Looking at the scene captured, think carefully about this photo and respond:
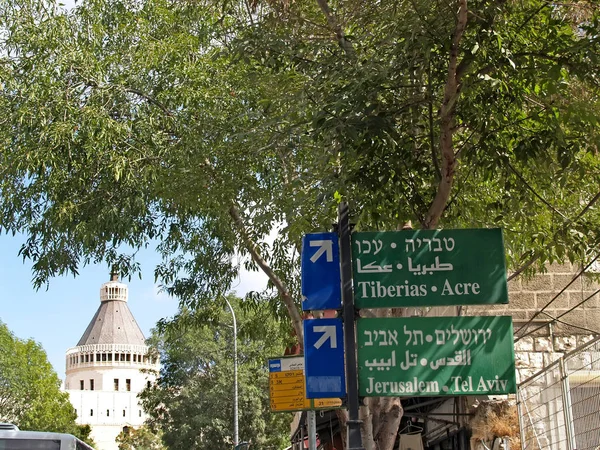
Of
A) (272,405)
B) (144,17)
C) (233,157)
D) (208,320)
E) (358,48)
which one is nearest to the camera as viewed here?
(358,48)

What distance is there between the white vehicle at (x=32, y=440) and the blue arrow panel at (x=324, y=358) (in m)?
6.63

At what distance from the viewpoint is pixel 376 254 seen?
5266 mm

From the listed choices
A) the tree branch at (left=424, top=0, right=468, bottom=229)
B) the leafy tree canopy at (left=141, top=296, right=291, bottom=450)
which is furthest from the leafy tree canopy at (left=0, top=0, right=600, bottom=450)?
the leafy tree canopy at (left=141, top=296, right=291, bottom=450)

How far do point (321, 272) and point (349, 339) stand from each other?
48cm

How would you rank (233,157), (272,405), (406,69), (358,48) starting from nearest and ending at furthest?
(406,69) < (358,48) < (233,157) < (272,405)

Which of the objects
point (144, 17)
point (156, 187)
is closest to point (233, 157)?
point (156, 187)

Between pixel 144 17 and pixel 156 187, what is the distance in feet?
11.6

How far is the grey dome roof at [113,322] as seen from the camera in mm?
157875

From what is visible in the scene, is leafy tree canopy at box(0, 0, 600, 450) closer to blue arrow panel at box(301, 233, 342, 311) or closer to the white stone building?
blue arrow panel at box(301, 233, 342, 311)

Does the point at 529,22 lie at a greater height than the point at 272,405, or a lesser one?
greater

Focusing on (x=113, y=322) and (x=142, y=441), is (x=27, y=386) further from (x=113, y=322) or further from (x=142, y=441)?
(x=113, y=322)

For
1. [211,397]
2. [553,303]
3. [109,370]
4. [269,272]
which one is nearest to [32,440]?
[269,272]

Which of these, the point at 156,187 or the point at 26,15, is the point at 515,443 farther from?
the point at 26,15

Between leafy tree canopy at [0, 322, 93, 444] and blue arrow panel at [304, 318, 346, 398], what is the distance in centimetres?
5828
